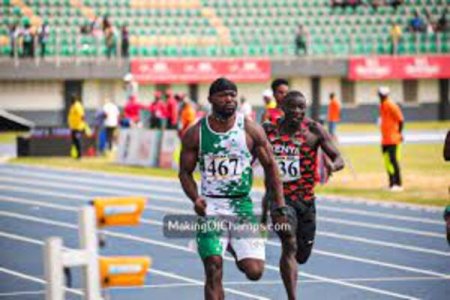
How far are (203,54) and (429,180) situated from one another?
82.2 ft

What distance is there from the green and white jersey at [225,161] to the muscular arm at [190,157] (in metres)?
0.07

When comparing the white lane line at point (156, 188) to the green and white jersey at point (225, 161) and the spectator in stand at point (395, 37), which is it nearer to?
the green and white jersey at point (225, 161)

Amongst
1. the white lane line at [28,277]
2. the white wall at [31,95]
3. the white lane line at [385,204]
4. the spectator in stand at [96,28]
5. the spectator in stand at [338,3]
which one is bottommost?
the white lane line at [28,277]

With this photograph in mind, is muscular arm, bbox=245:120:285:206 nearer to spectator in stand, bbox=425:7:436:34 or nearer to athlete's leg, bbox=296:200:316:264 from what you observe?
athlete's leg, bbox=296:200:316:264

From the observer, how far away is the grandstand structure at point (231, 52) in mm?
50000

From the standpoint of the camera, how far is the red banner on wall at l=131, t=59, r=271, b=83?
51219 millimetres

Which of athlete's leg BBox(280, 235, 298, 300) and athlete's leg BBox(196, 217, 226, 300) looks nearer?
athlete's leg BBox(196, 217, 226, 300)

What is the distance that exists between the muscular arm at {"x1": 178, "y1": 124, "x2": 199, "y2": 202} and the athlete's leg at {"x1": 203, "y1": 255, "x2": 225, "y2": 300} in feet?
2.05

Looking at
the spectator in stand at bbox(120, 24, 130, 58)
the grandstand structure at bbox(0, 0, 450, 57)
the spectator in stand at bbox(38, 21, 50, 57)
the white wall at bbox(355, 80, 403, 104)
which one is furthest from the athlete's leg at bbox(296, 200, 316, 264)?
the white wall at bbox(355, 80, 403, 104)

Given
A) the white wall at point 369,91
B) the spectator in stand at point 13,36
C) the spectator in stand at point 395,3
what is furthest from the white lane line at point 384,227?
the spectator in stand at point 395,3

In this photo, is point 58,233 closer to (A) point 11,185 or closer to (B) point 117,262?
(A) point 11,185

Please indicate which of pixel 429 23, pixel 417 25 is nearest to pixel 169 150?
pixel 417 25

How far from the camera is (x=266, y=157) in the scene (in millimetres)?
11094

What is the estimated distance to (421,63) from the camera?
55.2m
